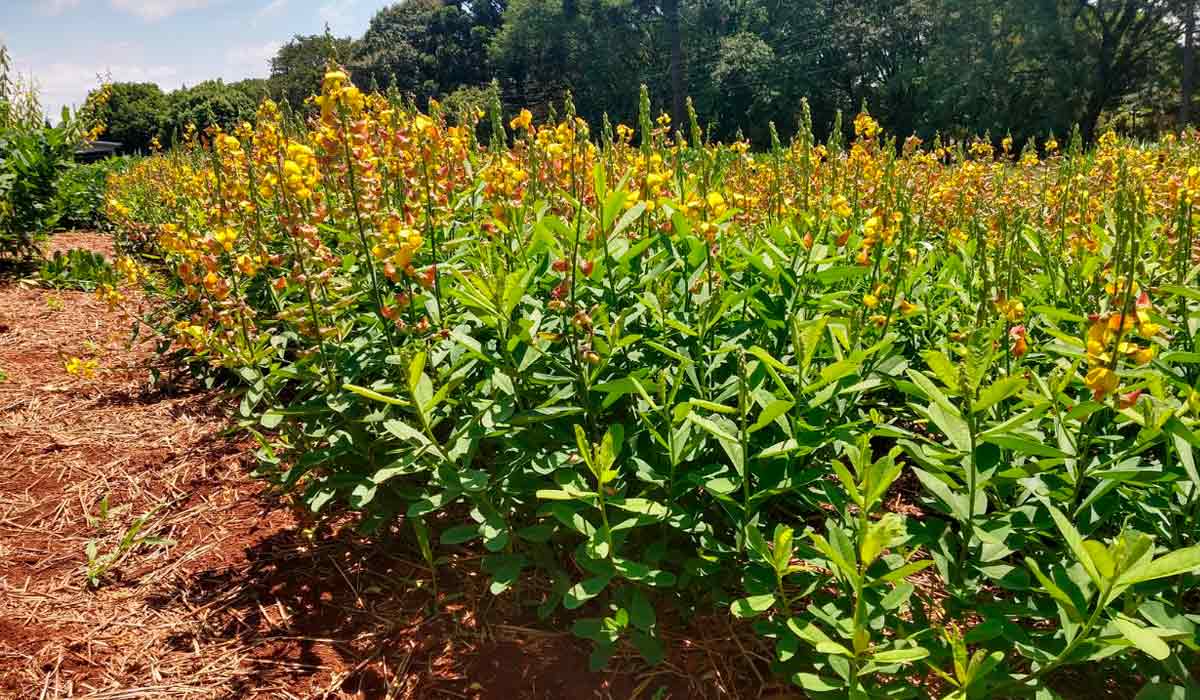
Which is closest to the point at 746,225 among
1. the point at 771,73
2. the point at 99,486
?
the point at 99,486

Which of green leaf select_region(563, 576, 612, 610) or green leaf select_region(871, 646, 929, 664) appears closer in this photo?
green leaf select_region(871, 646, 929, 664)

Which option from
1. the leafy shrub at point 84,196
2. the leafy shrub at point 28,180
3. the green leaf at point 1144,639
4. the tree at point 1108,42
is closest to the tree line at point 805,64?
the tree at point 1108,42

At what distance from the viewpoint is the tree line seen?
Answer: 28859mm

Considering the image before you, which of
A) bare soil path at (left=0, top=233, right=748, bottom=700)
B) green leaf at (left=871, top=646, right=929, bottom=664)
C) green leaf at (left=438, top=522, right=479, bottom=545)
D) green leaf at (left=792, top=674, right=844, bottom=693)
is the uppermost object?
green leaf at (left=438, top=522, right=479, bottom=545)

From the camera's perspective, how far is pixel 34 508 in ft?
9.14

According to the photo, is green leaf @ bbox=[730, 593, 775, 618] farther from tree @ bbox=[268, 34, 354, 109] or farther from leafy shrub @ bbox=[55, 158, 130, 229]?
tree @ bbox=[268, 34, 354, 109]

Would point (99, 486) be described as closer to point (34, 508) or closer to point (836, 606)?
→ point (34, 508)

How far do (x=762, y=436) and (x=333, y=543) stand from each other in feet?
4.93

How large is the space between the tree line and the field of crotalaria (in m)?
10.4

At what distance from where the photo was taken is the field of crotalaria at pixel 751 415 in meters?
1.33

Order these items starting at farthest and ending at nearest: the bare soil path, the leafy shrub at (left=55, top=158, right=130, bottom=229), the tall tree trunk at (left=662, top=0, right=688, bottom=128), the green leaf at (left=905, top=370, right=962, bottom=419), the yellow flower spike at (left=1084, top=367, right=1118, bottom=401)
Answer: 1. the tall tree trunk at (left=662, top=0, right=688, bottom=128)
2. the leafy shrub at (left=55, top=158, right=130, bottom=229)
3. the bare soil path
4. the green leaf at (left=905, top=370, right=962, bottom=419)
5. the yellow flower spike at (left=1084, top=367, right=1118, bottom=401)

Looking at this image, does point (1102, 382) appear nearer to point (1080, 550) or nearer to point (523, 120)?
point (1080, 550)

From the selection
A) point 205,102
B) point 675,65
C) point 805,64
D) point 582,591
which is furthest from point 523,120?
point 205,102

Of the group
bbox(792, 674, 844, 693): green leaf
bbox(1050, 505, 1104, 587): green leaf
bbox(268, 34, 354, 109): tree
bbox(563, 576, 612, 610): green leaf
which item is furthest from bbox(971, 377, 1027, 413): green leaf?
bbox(268, 34, 354, 109): tree
